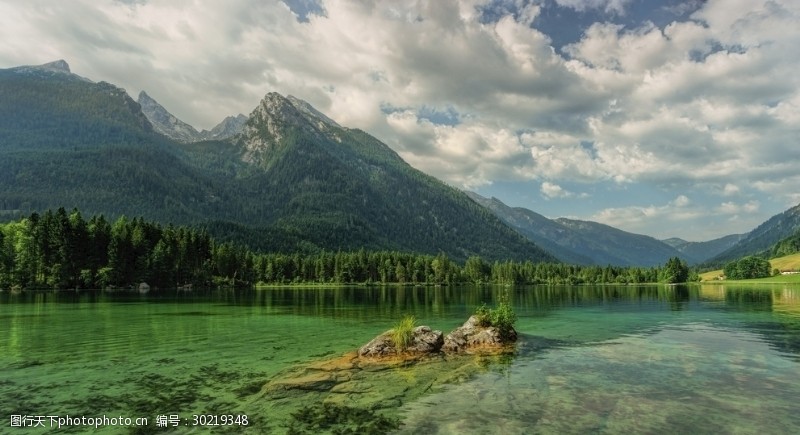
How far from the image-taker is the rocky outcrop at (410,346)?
33.2 metres

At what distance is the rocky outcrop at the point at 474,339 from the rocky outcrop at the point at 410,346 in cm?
98

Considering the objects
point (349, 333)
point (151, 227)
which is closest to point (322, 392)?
point (349, 333)

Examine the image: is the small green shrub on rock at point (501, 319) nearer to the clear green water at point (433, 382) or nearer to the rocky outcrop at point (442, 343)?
the rocky outcrop at point (442, 343)

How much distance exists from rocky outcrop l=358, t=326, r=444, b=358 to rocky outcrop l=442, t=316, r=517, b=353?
98 cm

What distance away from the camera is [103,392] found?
22656 mm

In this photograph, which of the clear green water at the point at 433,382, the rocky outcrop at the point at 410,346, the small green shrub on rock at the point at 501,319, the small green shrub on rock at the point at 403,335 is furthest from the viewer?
the small green shrub on rock at the point at 501,319

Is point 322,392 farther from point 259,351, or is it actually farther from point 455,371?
point 259,351

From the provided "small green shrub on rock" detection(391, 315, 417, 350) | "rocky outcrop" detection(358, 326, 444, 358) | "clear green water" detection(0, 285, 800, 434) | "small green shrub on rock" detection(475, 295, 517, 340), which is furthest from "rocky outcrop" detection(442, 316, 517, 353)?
"small green shrub on rock" detection(391, 315, 417, 350)

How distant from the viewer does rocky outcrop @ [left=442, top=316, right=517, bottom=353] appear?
37250mm

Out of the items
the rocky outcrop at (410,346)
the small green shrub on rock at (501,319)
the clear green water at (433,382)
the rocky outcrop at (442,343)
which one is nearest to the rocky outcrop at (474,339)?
the rocky outcrop at (442,343)

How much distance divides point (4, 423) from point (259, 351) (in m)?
19.3

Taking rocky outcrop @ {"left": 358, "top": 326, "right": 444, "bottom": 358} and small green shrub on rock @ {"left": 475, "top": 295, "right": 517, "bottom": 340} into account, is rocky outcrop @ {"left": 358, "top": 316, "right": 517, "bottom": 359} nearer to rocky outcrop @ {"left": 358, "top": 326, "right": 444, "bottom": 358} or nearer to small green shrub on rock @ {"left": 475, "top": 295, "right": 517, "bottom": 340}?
rocky outcrop @ {"left": 358, "top": 326, "right": 444, "bottom": 358}

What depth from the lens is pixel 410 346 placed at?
35.1 m

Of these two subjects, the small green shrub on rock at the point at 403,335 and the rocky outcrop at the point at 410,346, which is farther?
the small green shrub on rock at the point at 403,335
